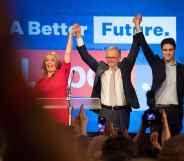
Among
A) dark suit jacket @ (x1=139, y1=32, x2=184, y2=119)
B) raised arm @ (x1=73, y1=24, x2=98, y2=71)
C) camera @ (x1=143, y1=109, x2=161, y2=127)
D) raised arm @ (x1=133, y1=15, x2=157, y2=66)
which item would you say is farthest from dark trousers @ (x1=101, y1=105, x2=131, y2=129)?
camera @ (x1=143, y1=109, x2=161, y2=127)

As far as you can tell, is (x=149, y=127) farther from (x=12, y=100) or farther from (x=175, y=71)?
(x=12, y=100)

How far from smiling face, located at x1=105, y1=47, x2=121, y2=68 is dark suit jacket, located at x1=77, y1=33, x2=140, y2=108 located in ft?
0.16

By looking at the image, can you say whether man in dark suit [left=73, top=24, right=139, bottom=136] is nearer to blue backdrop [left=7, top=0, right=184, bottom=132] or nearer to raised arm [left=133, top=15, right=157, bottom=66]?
raised arm [left=133, top=15, right=157, bottom=66]

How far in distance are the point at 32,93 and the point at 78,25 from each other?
17.3ft

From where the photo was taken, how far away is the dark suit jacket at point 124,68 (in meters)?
5.37

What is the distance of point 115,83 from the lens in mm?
5352

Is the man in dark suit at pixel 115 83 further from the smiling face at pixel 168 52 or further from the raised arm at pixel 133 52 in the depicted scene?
the smiling face at pixel 168 52

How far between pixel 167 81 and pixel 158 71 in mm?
171

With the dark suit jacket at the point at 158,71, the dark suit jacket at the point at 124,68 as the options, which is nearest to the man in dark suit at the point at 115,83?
the dark suit jacket at the point at 124,68

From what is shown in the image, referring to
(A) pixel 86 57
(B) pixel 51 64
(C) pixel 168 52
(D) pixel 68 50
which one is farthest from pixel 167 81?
(B) pixel 51 64

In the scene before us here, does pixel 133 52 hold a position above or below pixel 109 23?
below

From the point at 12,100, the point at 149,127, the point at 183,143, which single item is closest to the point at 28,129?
the point at 12,100

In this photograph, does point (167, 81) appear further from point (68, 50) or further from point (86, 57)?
point (68, 50)

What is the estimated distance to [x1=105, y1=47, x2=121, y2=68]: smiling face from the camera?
213 inches
